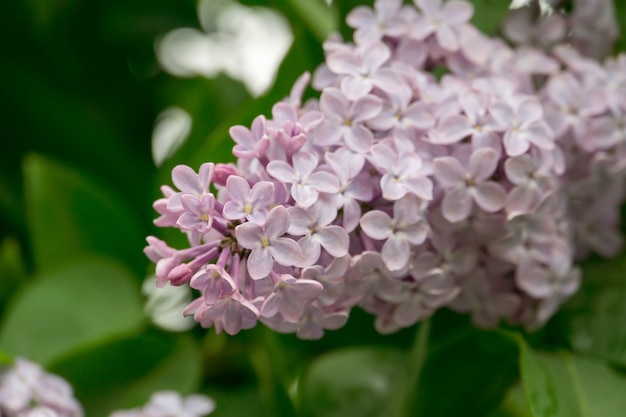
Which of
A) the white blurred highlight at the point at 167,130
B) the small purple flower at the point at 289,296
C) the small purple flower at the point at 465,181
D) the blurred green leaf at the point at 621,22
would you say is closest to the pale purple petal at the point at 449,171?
the small purple flower at the point at 465,181

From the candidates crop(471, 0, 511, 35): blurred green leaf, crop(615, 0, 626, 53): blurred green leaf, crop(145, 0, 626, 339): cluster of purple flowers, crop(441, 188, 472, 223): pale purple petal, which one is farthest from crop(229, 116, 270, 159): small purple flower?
crop(615, 0, 626, 53): blurred green leaf

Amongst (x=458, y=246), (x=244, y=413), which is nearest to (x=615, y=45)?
(x=458, y=246)

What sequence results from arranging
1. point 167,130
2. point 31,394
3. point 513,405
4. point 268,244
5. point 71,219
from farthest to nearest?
1. point 167,130
2. point 71,219
3. point 513,405
4. point 31,394
5. point 268,244

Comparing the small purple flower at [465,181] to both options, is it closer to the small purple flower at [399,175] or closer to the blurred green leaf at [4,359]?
the small purple flower at [399,175]

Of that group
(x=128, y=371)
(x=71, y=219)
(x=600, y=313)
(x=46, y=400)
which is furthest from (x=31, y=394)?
(x=600, y=313)

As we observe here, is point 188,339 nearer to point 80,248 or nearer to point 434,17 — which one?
point 80,248

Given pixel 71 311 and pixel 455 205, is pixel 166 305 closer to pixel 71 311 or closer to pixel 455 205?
pixel 71 311
